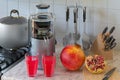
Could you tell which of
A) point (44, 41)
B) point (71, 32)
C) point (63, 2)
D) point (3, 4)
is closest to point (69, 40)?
point (71, 32)

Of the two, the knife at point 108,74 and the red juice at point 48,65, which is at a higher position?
the red juice at point 48,65

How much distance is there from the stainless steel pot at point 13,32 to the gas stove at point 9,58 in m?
0.04

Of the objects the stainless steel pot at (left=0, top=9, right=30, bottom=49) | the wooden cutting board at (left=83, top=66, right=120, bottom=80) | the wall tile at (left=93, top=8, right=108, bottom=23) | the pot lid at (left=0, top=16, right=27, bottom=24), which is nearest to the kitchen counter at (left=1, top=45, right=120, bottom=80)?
the wooden cutting board at (left=83, top=66, right=120, bottom=80)

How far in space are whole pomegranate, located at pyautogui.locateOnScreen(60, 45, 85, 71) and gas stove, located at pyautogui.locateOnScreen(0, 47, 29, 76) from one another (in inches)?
12.6

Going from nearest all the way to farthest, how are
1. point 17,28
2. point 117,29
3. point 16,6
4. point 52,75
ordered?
point 52,75 < point 17,28 < point 117,29 < point 16,6

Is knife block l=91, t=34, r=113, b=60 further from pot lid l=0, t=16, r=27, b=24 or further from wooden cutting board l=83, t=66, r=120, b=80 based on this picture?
pot lid l=0, t=16, r=27, b=24

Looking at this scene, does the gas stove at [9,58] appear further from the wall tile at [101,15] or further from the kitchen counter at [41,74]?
the wall tile at [101,15]

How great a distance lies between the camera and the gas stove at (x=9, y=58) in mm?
1513

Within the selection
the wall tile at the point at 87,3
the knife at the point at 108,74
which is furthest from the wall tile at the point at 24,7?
the knife at the point at 108,74

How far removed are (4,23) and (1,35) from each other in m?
0.08

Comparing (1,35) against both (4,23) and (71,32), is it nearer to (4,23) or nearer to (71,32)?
(4,23)

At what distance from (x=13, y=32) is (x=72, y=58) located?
440 millimetres

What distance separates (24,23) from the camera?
5.54ft

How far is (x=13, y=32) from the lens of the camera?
1646 millimetres
